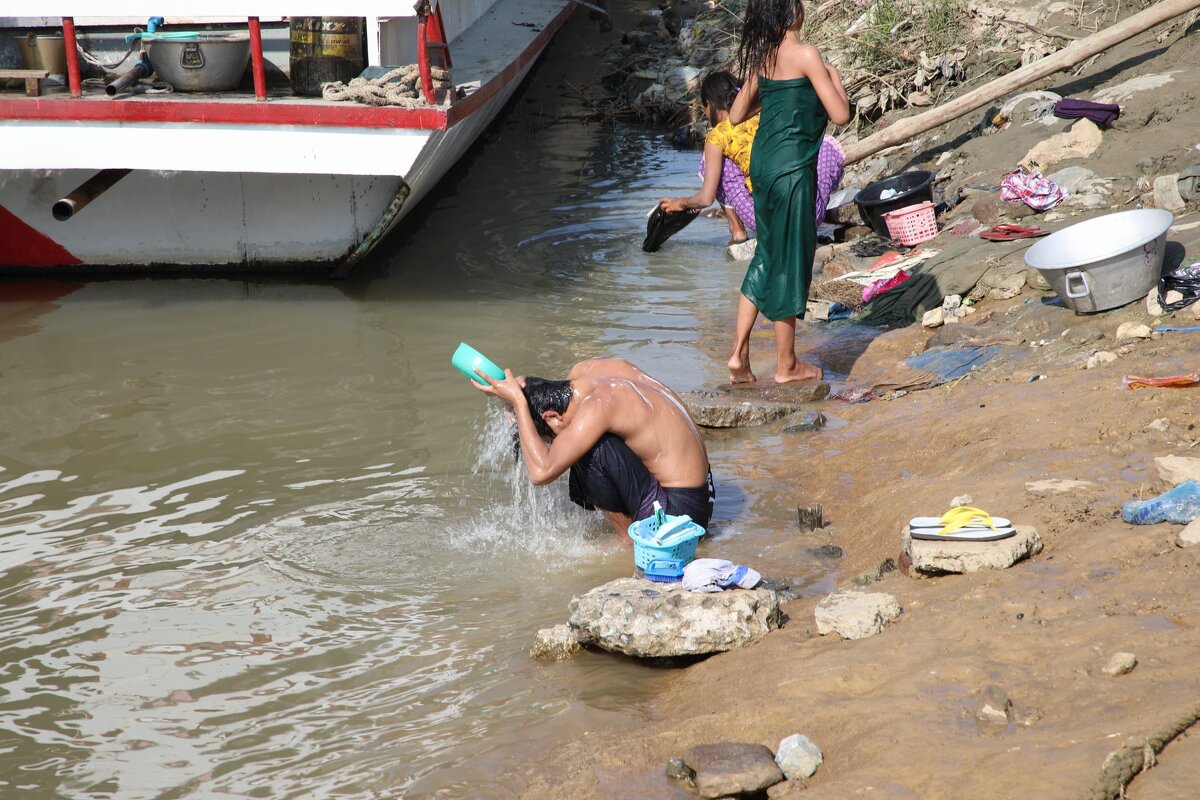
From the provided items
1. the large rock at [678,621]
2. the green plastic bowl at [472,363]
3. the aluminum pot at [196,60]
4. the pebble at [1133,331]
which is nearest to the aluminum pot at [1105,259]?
the pebble at [1133,331]

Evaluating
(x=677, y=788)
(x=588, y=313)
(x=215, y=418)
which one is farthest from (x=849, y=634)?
(x=588, y=313)

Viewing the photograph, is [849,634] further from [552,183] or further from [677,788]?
[552,183]

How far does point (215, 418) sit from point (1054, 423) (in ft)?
13.4

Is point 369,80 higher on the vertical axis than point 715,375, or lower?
higher

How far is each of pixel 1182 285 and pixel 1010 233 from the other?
5.36 ft

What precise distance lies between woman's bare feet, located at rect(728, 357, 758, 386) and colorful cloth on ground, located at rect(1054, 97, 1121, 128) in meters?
3.80

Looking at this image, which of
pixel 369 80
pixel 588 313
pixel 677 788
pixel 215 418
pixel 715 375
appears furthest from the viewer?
pixel 588 313

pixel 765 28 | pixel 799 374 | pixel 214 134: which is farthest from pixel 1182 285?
pixel 214 134

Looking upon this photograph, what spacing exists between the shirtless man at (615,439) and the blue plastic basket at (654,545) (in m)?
0.31

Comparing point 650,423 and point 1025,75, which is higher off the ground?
point 1025,75

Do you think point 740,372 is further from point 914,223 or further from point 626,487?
point 914,223

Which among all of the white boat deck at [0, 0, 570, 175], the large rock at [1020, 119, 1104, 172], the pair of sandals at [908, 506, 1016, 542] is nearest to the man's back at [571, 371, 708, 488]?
the pair of sandals at [908, 506, 1016, 542]

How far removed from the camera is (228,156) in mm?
6711

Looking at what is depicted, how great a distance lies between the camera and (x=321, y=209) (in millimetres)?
7918
